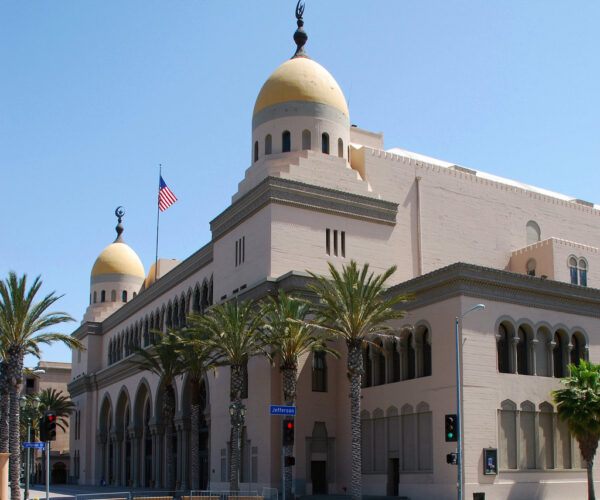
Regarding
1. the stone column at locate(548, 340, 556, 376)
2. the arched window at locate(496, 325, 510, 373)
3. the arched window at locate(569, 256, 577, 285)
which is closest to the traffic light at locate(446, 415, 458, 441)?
the arched window at locate(496, 325, 510, 373)

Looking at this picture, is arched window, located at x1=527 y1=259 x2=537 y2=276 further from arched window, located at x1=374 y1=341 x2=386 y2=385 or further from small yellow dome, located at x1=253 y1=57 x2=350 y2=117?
small yellow dome, located at x1=253 y1=57 x2=350 y2=117

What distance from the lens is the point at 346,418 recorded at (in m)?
45.7

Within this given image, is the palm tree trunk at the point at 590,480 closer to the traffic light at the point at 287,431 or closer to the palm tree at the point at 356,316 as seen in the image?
the palm tree at the point at 356,316

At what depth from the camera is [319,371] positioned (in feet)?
155

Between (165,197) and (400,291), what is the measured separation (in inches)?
1103

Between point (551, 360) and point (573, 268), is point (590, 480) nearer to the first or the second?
point (551, 360)

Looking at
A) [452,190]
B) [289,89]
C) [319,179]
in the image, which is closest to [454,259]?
[452,190]

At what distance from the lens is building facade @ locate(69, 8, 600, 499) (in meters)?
39.3

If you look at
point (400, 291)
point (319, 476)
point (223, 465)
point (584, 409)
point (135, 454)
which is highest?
point (400, 291)

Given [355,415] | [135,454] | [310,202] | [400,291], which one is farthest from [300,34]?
[135,454]

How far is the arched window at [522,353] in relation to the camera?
4106 cm

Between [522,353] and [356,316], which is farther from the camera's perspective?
[522,353]

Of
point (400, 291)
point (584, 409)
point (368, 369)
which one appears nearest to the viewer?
point (584, 409)

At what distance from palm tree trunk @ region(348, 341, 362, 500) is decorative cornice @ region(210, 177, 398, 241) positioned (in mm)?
12559
